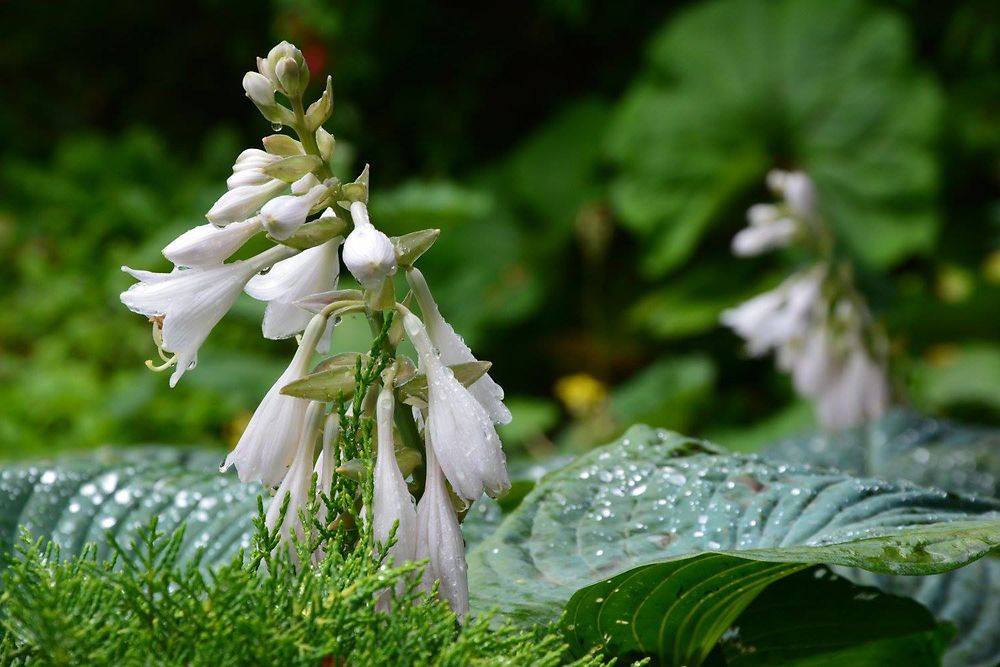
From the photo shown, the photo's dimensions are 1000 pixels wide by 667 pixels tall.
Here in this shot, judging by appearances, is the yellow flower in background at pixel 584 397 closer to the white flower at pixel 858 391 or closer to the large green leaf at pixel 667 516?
the white flower at pixel 858 391

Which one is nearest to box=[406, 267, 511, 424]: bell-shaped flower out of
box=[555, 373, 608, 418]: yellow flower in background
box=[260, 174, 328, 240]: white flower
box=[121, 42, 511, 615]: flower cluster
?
box=[121, 42, 511, 615]: flower cluster

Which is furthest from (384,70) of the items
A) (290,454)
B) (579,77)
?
(290,454)

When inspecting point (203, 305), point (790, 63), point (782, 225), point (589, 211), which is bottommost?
point (203, 305)

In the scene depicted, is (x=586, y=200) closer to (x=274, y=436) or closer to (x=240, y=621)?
(x=274, y=436)

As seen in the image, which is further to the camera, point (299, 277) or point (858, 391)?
point (858, 391)

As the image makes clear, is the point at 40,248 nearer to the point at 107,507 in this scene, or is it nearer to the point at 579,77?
the point at 579,77

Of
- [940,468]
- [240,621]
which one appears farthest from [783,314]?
[240,621]
